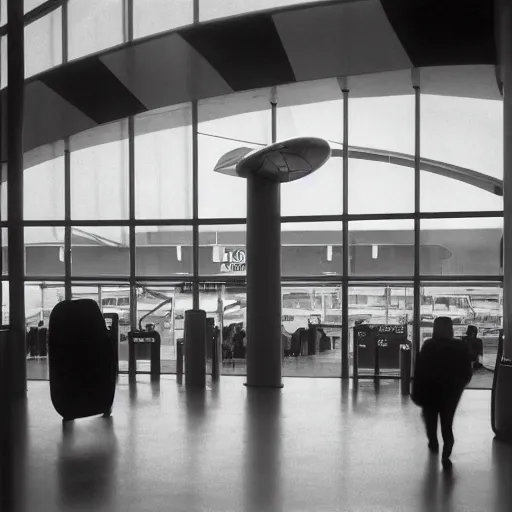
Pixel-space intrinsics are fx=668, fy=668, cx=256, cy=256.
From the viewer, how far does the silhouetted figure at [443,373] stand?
634 centimetres

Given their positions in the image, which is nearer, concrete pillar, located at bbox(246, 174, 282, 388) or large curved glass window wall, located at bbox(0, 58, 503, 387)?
concrete pillar, located at bbox(246, 174, 282, 388)

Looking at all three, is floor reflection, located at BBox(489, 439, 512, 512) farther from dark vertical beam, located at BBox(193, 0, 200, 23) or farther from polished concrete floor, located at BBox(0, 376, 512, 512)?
dark vertical beam, located at BBox(193, 0, 200, 23)

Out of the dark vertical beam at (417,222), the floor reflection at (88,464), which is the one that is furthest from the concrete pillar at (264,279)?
the floor reflection at (88,464)

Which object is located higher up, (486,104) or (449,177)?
(486,104)

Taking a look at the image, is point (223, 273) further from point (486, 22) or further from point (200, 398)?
point (486, 22)

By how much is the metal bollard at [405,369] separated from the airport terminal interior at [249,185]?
4.8 inches

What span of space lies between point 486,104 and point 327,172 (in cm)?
305

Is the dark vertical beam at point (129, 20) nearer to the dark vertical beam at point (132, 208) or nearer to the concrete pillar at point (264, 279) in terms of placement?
the dark vertical beam at point (132, 208)

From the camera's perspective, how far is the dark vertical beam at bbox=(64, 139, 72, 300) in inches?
512

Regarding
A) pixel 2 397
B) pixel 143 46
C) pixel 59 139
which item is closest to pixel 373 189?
pixel 143 46

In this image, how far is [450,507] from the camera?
209 inches

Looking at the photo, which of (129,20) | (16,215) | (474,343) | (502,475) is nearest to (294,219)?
(474,343)

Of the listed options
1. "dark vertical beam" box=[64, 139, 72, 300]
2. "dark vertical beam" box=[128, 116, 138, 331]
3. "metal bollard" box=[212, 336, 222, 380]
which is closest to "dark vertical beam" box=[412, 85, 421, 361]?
"metal bollard" box=[212, 336, 222, 380]

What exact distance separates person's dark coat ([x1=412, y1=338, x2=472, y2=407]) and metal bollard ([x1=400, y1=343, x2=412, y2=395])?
4.16 m
